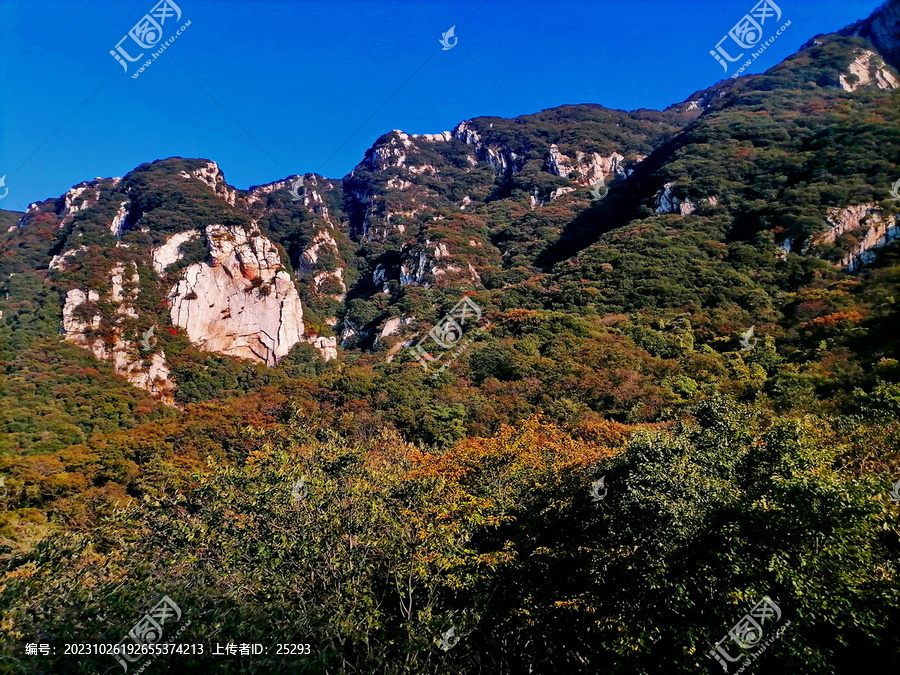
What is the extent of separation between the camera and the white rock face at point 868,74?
351ft

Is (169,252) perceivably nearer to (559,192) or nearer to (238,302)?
(238,302)

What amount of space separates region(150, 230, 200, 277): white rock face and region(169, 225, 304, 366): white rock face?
6.91 meters

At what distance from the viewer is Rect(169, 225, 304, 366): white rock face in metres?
85.8

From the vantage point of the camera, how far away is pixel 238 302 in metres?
90.6

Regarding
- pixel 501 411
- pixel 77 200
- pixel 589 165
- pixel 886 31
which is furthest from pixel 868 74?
pixel 77 200

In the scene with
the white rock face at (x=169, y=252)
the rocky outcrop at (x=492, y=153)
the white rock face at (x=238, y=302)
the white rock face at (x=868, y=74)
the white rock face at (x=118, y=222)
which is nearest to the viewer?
the white rock face at (x=238, y=302)

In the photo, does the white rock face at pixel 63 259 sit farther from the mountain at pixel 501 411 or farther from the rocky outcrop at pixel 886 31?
the rocky outcrop at pixel 886 31

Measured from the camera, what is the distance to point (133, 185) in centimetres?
12025

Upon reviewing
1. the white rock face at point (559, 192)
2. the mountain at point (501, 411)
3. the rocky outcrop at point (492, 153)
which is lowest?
the mountain at point (501, 411)

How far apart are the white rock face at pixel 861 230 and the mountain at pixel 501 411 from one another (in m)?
0.26

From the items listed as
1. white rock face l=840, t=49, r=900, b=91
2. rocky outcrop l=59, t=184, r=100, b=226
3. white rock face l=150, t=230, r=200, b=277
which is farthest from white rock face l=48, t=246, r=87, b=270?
white rock face l=840, t=49, r=900, b=91

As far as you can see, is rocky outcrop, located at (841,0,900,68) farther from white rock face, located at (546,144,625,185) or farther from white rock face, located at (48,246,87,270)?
white rock face, located at (48,246,87,270)

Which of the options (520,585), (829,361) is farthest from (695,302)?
(520,585)

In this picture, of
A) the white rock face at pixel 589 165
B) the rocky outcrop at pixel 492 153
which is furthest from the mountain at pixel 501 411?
the rocky outcrop at pixel 492 153
